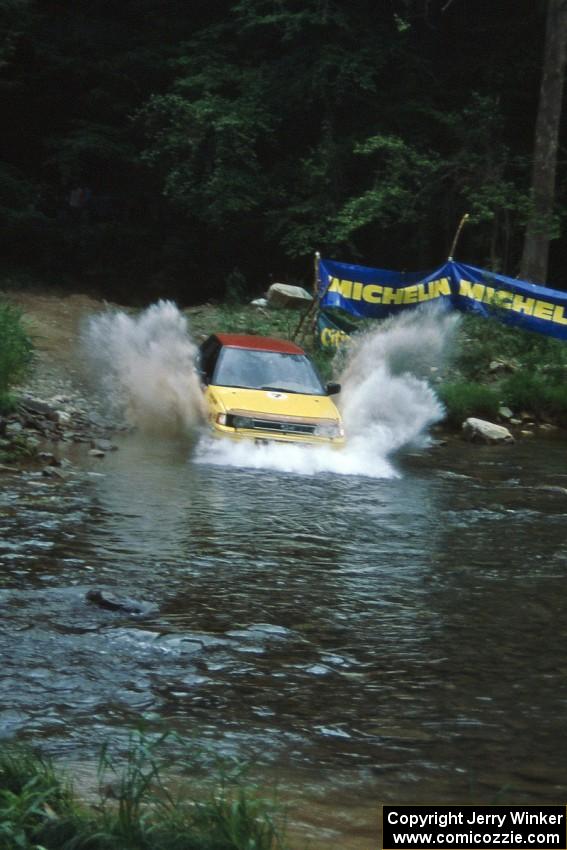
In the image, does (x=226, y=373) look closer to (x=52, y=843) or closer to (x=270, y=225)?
(x=52, y=843)

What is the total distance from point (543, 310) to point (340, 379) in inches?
157

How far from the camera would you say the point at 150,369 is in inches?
701

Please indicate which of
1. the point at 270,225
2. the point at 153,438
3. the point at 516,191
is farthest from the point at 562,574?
the point at 270,225

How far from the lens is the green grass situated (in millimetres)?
3986

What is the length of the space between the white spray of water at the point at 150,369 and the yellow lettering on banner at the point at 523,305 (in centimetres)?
614

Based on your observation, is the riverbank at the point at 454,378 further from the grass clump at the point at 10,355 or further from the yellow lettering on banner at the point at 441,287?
the yellow lettering on banner at the point at 441,287

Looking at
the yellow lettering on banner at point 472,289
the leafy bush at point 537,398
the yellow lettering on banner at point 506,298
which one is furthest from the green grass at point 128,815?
the yellow lettering on banner at point 472,289

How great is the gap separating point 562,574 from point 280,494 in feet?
13.2

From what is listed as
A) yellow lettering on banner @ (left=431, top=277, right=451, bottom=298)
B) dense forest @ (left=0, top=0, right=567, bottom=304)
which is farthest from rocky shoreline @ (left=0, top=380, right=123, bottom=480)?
dense forest @ (left=0, top=0, right=567, bottom=304)

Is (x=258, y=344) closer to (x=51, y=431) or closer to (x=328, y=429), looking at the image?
(x=328, y=429)

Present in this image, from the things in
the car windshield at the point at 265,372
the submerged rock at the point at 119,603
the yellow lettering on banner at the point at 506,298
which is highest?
the yellow lettering on banner at the point at 506,298

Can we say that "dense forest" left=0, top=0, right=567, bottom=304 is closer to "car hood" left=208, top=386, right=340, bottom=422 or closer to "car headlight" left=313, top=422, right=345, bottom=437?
"car hood" left=208, top=386, right=340, bottom=422

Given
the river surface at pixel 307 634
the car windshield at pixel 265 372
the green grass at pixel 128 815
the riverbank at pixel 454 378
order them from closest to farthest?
the green grass at pixel 128 815
the river surface at pixel 307 634
the car windshield at pixel 265 372
the riverbank at pixel 454 378

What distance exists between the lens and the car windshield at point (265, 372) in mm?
15414
